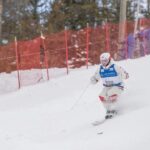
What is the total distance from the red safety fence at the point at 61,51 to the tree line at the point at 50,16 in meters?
11.7

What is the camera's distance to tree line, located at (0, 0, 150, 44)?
123ft

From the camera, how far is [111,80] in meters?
12.2

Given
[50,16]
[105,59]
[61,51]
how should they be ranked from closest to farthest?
[105,59], [61,51], [50,16]

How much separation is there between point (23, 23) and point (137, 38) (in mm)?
15197

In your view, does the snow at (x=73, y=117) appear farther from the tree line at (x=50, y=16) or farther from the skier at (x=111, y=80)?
the tree line at (x=50, y=16)

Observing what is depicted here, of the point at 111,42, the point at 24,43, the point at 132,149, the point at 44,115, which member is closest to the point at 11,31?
the point at 111,42

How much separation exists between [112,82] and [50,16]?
28.9 m

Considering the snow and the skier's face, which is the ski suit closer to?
the skier's face

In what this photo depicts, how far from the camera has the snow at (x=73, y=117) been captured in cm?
1045

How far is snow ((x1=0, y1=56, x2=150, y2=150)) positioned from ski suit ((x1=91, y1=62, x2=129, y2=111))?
0.38 m

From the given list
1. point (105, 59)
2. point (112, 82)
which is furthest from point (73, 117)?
point (105, 59)

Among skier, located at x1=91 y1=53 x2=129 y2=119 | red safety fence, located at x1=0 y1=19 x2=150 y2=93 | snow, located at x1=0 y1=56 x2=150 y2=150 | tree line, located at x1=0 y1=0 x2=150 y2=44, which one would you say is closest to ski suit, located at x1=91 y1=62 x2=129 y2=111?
skier, located at x1=91 y1=53 x2=129 y2=119

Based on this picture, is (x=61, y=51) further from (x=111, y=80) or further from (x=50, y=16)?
(x=50, y=16)

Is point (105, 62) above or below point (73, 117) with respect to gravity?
above
